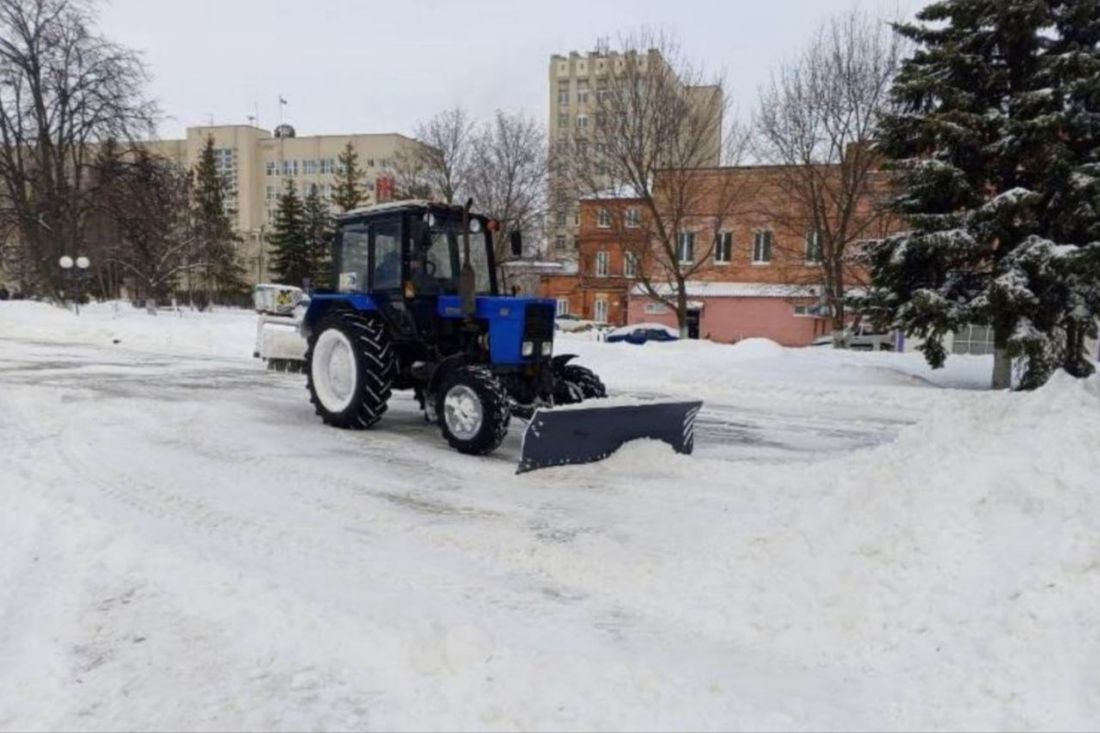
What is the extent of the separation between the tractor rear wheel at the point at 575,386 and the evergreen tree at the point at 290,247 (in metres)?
47.1

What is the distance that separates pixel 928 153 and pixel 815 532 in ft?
42.4

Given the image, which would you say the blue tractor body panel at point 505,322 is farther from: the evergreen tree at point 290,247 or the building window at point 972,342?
the evergreen tree at point 290,247

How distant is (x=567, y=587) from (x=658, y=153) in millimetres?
20840

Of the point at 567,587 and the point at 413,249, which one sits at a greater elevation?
the point at 413,249

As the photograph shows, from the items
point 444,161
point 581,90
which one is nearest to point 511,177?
point 444,161

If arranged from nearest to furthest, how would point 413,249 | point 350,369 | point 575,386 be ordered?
point 575,386, point 413,249, point 350,369

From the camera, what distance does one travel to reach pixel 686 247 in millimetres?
28344

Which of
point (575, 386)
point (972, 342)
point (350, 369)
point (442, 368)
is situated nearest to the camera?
point (442, 368)

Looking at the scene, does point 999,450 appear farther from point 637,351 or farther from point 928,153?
point 637,351

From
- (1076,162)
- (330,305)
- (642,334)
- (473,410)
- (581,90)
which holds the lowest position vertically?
(473,410)

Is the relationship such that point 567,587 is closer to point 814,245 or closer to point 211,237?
point 814,245

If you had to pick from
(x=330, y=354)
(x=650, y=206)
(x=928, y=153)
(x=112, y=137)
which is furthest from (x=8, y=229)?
(x=928, y=153)

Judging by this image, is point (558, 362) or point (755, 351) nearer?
point (558, 362)

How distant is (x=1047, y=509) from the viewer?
3.81 meters
